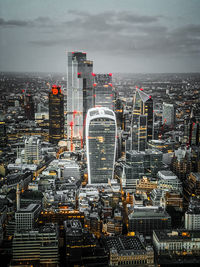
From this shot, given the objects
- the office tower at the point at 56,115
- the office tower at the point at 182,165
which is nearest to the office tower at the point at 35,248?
the office tower at the point at 182,165

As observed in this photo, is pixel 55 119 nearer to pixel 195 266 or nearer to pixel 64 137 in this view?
pixel 64 137

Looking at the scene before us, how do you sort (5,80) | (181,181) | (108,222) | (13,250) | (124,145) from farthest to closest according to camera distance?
(124,145) → (181,181) → (5,80) → (108,222) → (13,250)

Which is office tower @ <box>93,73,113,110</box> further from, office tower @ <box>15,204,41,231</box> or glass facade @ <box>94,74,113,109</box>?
office tower @ <box>15,204,41,231</box>

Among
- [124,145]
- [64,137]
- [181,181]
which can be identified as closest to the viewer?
[181,181]

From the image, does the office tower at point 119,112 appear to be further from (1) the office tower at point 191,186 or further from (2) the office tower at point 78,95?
(1) the office tower at point 191,186

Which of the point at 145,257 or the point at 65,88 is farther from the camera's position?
the point at 65,88

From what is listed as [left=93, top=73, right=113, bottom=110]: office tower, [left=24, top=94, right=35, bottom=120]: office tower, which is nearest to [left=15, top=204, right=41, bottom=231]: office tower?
[left=24, top=94, right=35, bottom=120]: office tower

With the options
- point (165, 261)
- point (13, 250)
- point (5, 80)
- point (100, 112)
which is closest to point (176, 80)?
point (100, 112)
